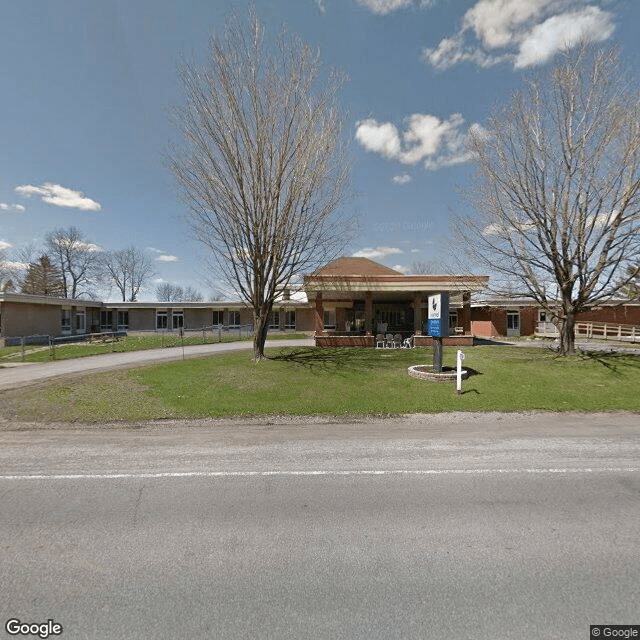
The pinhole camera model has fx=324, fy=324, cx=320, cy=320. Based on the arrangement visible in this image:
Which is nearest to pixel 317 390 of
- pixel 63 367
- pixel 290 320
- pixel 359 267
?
pixel 63 367

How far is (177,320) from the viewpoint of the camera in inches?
1332

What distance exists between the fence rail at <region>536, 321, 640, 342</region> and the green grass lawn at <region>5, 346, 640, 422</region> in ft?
61.9

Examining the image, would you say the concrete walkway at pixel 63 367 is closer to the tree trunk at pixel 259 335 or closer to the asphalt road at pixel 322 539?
the tree trunk at pixel 259 335

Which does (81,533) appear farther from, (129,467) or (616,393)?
(616,393)

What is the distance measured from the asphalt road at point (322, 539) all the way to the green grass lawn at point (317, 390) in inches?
93.3

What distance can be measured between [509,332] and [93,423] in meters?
34.9

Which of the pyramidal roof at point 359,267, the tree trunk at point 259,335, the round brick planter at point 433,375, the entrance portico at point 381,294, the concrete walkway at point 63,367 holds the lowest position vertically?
the concrete walkway at point 63,367

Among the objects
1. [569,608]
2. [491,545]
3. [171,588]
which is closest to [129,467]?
[171,588]

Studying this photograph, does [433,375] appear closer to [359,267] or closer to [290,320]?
[359,267]

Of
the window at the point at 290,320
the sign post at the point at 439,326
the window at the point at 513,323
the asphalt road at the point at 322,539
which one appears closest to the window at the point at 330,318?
the window at the point at 290,320

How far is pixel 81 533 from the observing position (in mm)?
3426

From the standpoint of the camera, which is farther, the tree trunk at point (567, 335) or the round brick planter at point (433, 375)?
the tree trunk at point (567, 335)

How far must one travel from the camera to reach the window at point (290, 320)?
34394mm

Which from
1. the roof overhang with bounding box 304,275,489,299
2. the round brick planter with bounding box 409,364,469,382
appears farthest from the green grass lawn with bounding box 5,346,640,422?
the roof overhang with bounding box 304,275,489,299
